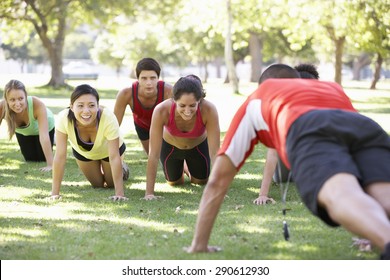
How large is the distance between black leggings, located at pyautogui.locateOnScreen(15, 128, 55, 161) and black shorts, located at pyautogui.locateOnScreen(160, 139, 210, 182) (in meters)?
3.11

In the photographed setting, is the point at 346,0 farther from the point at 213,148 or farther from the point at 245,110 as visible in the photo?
→ the point at 245,110

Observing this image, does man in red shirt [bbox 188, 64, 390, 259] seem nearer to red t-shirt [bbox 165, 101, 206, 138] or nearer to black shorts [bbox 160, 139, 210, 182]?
red t-shirt [bbox 165, 101, 206, 138]

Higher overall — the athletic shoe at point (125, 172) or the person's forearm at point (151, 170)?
the person's forearm at point (151, 170)

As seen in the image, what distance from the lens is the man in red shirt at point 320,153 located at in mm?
3674

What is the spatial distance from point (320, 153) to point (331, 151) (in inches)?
2.7

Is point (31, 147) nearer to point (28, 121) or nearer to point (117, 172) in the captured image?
point (28, 121)

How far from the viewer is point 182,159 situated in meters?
8.41

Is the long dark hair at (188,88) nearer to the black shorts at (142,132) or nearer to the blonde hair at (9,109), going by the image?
the black shorts at (142,132)

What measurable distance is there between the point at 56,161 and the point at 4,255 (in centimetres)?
249

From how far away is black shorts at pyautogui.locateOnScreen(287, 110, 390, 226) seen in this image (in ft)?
12.7

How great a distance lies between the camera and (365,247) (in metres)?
4.88

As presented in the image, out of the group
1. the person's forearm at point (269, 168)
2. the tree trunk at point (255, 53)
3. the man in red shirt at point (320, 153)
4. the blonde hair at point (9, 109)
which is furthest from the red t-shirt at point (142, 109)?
the tree trunk at point (255, 53)

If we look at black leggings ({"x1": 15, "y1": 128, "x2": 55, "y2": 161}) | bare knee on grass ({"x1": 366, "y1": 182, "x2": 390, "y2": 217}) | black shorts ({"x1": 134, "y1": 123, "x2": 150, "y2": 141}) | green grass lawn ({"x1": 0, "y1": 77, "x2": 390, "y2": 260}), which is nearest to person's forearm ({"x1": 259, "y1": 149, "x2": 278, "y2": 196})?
green grass lawn ({"x1": 0, "y1": 77, "x2": 390, "y2": 260})

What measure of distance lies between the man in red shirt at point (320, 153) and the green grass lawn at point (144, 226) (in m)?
0.59
